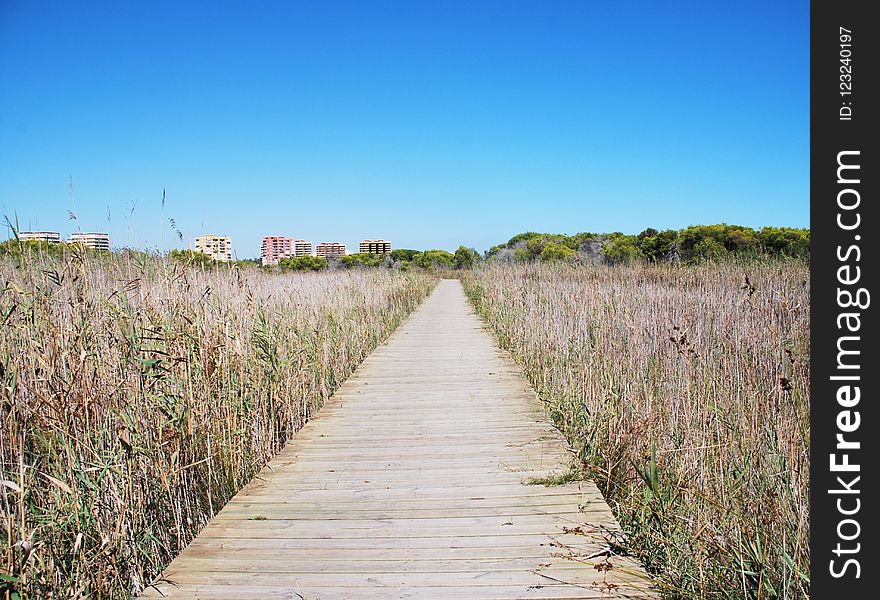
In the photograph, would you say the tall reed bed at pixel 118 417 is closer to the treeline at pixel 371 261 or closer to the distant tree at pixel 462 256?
the treeline at pixel 371 261

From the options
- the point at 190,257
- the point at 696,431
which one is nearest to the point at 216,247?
the point at 190,257

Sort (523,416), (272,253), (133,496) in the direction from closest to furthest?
(133,496) < (523,416) < (272,253)

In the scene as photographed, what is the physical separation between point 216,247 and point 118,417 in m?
2.09

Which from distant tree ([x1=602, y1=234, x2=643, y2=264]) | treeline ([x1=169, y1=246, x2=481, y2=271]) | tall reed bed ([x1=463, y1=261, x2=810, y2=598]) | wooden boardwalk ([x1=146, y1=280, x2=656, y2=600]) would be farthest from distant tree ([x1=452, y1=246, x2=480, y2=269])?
wooden boardwalk ([x1=146, y1=280, x2=656, y2=600])

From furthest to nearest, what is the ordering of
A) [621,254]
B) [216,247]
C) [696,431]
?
[621,254] → [216,247] → [696,431]

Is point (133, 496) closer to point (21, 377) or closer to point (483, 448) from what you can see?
point (21, 377)

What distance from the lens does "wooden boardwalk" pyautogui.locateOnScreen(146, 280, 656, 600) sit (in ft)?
6.53

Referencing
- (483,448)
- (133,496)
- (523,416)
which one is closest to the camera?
(133,496)

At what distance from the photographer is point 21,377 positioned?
103 inches

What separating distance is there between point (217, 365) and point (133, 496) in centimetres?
Answer: 99
